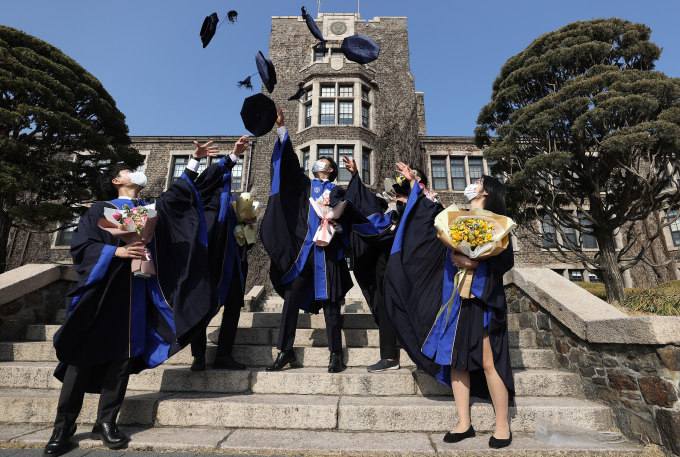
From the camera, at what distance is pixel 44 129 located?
421 inches

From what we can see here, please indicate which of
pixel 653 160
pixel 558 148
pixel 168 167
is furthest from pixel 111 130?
pixel 653 160

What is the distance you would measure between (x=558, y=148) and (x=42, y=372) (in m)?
13.1

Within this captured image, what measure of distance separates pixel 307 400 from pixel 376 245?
5.42 ft

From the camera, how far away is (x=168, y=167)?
18.0 metres

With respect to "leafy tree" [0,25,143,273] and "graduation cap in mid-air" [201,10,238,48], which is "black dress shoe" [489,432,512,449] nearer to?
"graduation cap in mid-air" [201,10,238,48]

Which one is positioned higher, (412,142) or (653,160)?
(412,142)

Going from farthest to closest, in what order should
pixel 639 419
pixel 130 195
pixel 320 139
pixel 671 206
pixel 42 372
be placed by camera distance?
pixel 320 139, pixel 671 206, pixel 42 372, pixel 130 195, pixel 639 419

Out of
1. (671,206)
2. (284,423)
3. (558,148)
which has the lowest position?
(284,423)

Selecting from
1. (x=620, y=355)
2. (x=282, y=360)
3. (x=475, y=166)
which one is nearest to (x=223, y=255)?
(x=282, y=360)

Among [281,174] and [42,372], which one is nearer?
[42,372]

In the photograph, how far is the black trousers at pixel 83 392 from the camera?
2471mm

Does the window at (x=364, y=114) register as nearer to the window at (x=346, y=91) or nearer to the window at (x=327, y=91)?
the window at (x=346, y=91)

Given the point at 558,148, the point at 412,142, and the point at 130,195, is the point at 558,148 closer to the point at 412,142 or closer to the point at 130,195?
the point at 412,142

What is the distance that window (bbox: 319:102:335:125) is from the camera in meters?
16.8
